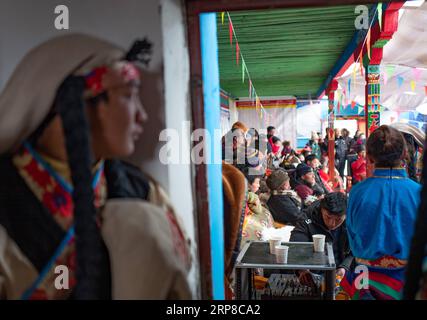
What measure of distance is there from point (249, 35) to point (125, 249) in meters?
3.85

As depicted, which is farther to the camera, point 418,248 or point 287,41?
point 287,41

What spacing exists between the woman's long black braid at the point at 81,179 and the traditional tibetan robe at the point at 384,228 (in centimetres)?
139

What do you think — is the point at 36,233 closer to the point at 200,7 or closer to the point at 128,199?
the point at 128,199

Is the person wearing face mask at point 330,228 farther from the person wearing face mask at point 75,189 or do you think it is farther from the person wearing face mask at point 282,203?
the person wearing face mask at point 75,189

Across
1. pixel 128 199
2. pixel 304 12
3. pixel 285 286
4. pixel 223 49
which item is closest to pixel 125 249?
pixel 128 199

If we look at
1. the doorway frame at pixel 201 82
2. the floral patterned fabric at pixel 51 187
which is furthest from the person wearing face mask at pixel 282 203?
the floral patterned fabric at pixel 51 187

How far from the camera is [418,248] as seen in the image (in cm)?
117

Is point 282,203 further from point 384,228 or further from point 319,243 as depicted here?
point 384,228

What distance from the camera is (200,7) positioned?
4.65 ft

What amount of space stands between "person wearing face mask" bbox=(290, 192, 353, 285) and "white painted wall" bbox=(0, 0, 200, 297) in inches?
73.8

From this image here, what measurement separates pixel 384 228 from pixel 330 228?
1204 mm

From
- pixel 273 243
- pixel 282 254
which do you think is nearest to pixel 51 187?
pixel 282 254

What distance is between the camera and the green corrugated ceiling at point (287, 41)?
12.7ft
